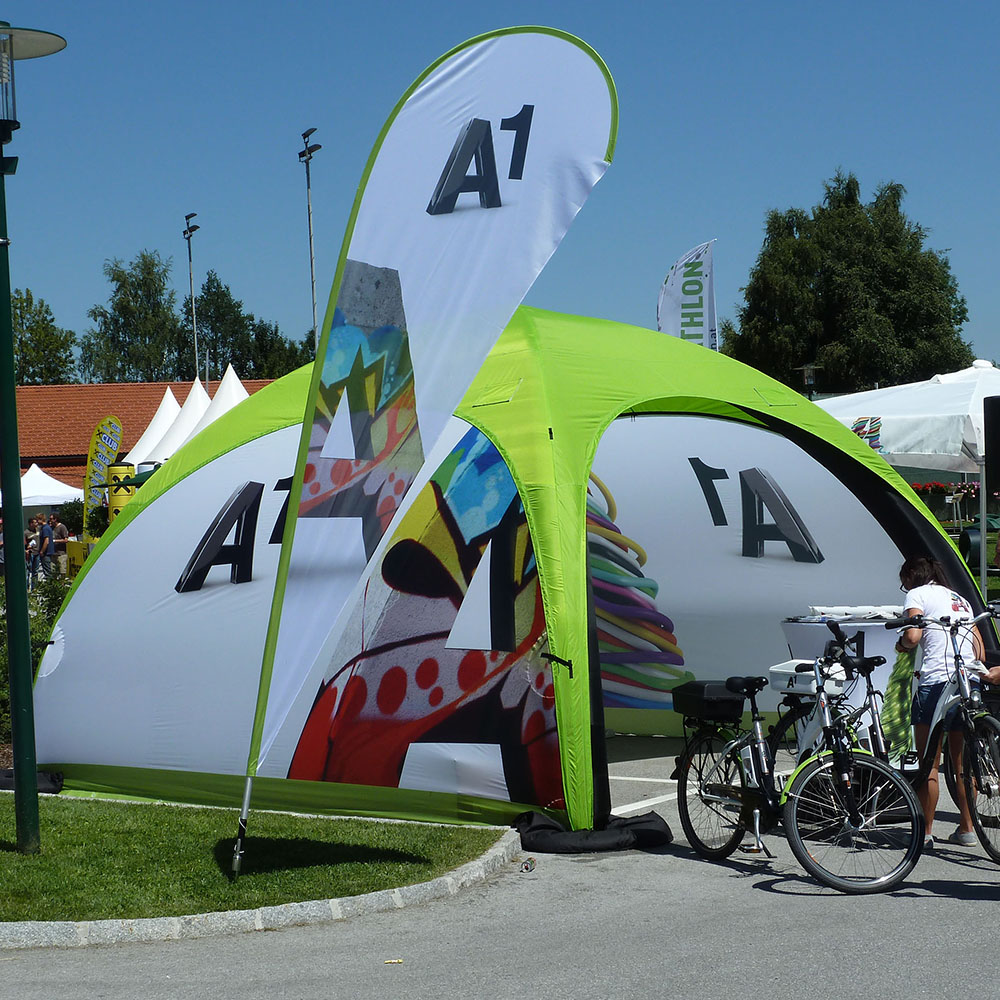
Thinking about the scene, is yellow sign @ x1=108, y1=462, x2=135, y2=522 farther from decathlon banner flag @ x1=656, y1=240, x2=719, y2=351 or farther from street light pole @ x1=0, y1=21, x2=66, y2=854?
street light pole @ x1=0, y1=21, x2=66, y2=854

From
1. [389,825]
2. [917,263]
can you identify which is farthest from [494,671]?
[917,263]

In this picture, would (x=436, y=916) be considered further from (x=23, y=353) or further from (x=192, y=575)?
(x=23, y=353)

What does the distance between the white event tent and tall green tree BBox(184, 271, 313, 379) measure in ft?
247

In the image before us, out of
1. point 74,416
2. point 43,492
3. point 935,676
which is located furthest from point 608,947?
point 74,416

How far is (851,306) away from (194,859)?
4704cm

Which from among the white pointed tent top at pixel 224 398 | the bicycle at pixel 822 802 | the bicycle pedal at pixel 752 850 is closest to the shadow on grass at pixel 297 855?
the bicycle at pixel 822 802

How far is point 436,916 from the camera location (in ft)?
19.5

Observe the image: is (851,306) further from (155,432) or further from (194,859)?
(194,859)

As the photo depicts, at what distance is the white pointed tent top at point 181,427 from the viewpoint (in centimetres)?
2808

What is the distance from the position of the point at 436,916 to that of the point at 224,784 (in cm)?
263

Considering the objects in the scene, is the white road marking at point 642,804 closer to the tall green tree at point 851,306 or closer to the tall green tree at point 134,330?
the tall green tree at point 851,306

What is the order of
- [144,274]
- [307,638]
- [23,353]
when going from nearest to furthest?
[307,638] < [23,353] < [144,274]

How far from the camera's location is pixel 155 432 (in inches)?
1171

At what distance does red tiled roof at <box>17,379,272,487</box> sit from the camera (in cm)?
4606
